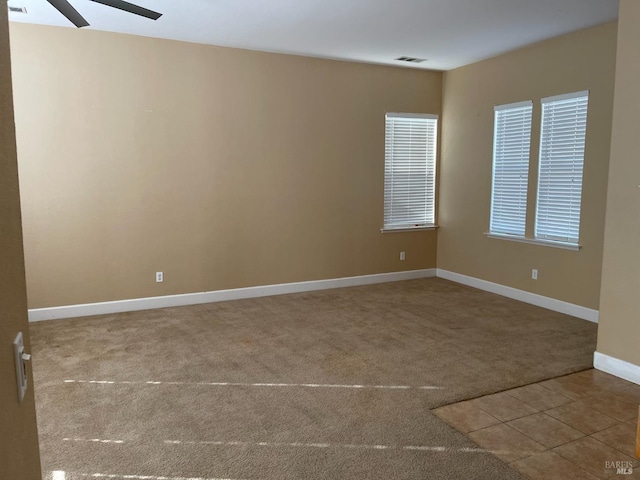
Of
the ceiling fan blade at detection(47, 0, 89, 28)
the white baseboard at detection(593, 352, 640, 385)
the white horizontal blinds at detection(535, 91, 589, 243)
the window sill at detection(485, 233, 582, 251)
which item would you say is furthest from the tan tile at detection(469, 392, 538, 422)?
the ceiling fan blade at detection(47, 0, 89, 28)

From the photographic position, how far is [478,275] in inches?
245

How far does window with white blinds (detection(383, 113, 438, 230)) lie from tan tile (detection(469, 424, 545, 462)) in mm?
3950

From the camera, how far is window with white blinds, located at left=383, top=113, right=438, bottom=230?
6453 mm

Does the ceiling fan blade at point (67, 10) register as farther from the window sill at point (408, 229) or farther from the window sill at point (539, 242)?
Answer: the window sill at point (539, 242)

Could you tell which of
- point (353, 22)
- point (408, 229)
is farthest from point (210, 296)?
point (353, 22)

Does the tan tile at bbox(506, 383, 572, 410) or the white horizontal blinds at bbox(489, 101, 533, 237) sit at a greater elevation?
the white horizontal blinds at bbox(489, 101, 533, 237)

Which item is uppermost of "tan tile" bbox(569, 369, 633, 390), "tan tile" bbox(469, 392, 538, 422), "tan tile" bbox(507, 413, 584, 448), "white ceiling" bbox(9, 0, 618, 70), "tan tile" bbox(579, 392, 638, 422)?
"white ceiling" bbox(9, 0, 618, 70)

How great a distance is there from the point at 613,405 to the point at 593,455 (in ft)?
2.31

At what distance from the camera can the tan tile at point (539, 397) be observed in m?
3.11

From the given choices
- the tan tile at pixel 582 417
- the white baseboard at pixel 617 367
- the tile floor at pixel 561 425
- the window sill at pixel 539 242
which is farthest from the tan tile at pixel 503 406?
the window sill at pixel 539 242

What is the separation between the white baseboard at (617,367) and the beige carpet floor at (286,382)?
0.14 meters

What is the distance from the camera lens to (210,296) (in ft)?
18.2

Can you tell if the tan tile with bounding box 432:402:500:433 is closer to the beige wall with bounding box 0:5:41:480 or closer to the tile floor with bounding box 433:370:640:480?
the tile floor with bounding box 433:370:640:480

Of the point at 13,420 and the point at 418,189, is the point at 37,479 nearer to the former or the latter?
the point at 13,420
